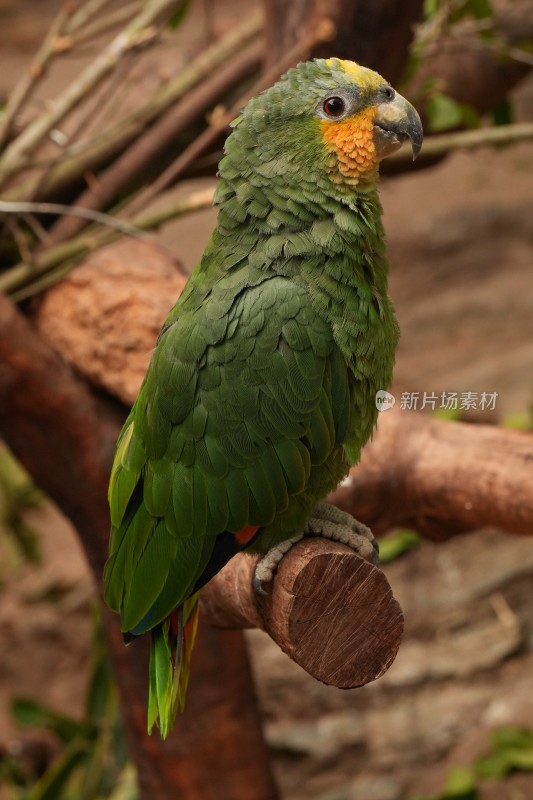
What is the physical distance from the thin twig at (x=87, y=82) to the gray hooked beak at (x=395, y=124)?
108cm

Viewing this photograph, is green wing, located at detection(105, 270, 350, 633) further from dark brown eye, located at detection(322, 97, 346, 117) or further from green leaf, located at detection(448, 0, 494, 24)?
green leaf, located at detection(448, 0, 494, 24)

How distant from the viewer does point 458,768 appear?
2.46 metres

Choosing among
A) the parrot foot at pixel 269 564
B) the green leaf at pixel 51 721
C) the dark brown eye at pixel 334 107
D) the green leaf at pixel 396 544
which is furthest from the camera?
the green leaf at pixel 396 544

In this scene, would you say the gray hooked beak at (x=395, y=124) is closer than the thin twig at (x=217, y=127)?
Yes

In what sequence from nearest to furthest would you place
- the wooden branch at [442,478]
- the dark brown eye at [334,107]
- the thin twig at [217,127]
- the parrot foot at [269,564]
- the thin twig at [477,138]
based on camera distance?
the dark brown eye at [334,107]
the parrot foot at [269,564]
the wooden branch at [442,478]
the thin twig at [217,127]
the thin twig at [477,138]

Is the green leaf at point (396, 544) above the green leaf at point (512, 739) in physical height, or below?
above

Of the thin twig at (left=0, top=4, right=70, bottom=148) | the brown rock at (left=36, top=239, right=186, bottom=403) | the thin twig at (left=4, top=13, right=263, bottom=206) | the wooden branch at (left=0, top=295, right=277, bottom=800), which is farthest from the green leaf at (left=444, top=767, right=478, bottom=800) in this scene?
the thin twig at (left=0, top=4, right=70, bottom=148)

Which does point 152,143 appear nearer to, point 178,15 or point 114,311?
point 178,15

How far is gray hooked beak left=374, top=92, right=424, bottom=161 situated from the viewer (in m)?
1.11

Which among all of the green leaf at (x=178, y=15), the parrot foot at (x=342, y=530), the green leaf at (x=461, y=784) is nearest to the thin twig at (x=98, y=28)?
A: the green leaf at (x=178, y=15)

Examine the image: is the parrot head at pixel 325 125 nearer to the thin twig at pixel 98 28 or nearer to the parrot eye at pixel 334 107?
the parrot eye at pixel 334 107

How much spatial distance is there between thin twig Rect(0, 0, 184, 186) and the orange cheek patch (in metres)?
1.08

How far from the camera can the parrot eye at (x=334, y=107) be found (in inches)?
43.3

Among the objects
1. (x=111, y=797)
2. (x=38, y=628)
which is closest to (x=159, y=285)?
(x=111, y=797)
